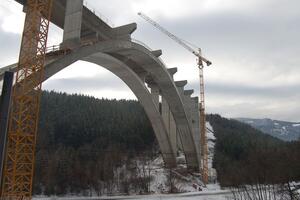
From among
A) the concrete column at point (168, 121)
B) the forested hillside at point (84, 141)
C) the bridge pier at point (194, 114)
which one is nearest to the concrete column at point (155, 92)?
the concrete column at point (168, 121)

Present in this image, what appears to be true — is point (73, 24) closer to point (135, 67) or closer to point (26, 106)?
point (26, 106)

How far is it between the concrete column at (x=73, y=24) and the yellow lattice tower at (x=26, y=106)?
1812 millimetres

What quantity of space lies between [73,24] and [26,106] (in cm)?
779

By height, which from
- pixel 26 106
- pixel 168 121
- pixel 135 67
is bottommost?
pixel 26 106

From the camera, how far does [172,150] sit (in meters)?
53.7

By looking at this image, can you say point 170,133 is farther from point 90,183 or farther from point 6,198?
point 6,198

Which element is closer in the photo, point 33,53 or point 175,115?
point 33,53

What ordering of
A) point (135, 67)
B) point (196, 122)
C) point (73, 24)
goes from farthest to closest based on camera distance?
point (196, 122) < point (135, 67) < point (73, 24)

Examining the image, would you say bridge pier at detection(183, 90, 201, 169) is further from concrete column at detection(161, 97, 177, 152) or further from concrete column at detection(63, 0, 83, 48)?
concrete column at detection(63, 0, 83, 48)

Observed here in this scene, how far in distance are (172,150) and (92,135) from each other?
31.5 m

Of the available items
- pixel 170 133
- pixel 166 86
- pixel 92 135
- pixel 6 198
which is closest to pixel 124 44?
pixel 166 86

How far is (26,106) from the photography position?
993 inches

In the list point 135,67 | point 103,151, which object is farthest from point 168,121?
point 103,151

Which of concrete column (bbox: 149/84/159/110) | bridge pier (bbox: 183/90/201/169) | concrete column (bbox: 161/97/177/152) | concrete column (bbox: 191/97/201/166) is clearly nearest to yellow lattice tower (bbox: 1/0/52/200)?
concrete column (bbox: 149/84/159/110)
